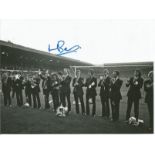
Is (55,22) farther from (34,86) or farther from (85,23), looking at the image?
(34,86)

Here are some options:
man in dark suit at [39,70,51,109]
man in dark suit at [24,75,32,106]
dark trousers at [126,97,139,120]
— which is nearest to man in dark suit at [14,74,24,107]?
man in dark suit at [24,75,32,106]

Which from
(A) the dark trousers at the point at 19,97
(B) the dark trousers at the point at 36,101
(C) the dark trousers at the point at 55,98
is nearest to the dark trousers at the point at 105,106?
(C) the dark trousers at the point at 55,98

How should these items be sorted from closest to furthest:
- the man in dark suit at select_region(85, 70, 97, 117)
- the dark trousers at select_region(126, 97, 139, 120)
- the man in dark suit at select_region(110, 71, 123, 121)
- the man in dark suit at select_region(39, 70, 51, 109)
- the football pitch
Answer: the football pitch < the dark trousers at select_region(126, 97, 139, 120) < the man in dark suit at select_region(110, 71, 123, 121) < the man in dark suit at select_region(85, 70, 97, 117) < the man in dark suit at select_region(39, 70, 51, 109)

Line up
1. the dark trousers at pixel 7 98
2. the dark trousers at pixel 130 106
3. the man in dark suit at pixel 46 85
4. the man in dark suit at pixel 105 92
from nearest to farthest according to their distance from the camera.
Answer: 1. the dark trousers at pixel 130 106
2. the man in dark suit at pixel 105 92
3. the dark trousers at pixel 7 98
4. the man in dark suit at pixel 46 85

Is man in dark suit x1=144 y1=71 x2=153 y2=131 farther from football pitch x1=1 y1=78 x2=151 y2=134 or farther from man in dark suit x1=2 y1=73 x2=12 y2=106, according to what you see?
man in dark suit x1=2 y1=73 x2=12 y2=106

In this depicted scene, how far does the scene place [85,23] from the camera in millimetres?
5016

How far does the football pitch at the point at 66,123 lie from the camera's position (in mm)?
4926

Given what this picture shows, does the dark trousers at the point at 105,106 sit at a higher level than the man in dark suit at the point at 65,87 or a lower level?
lower

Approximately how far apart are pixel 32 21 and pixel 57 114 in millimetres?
2112

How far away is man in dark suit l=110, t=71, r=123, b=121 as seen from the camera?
527 cm

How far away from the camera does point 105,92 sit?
216 inches

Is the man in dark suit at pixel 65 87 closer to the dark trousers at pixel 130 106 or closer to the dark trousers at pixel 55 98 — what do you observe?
the dark trousers at pixel 55 98
